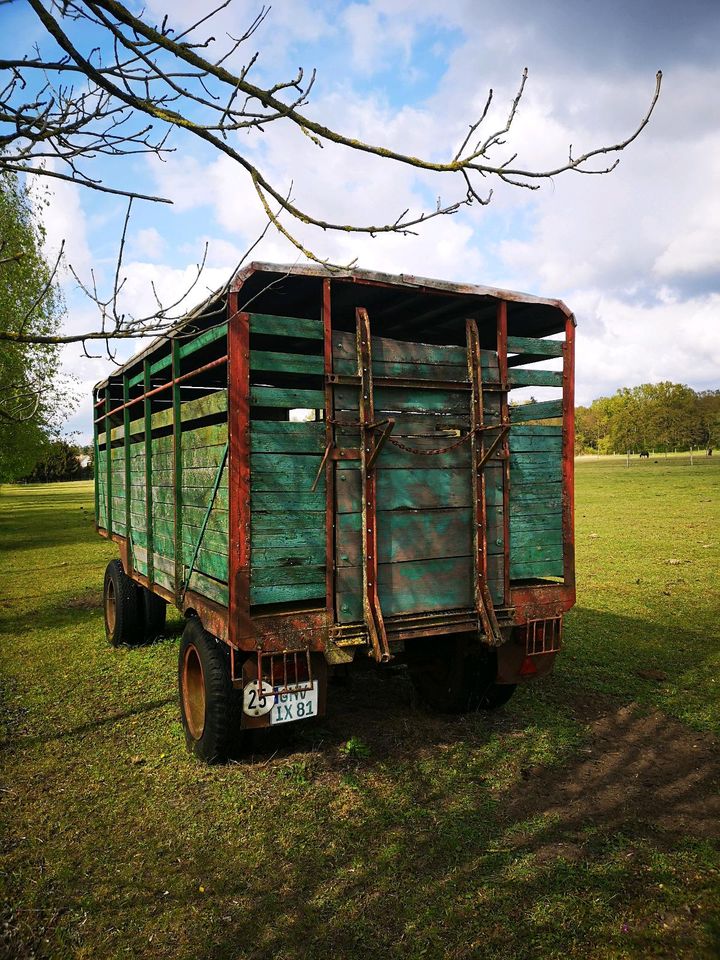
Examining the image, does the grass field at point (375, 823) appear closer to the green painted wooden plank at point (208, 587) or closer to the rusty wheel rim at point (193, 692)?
the rusty wheel rim at point (193, 692)

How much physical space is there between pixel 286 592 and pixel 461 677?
187 centimetres

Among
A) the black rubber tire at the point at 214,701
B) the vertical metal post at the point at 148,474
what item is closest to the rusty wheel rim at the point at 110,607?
the vertical metal post at the point at 148,474

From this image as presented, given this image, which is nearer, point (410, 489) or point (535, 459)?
point (410, 489)

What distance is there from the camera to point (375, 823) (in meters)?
3.62

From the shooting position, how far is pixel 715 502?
72.2 feet

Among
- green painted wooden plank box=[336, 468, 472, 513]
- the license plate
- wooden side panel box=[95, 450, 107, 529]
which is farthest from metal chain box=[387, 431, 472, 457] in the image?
wooden side panel box=[95, 450, 107, 529]

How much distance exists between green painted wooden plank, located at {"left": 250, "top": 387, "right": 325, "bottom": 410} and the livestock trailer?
0.04ft

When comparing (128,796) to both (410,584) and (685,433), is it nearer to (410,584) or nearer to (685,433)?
(410,584)

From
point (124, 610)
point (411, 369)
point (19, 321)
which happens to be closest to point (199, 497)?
point (411, 369)

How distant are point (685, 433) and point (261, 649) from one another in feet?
216

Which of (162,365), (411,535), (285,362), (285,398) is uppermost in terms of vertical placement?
(162,365)

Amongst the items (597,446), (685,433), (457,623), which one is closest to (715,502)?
(457,623)

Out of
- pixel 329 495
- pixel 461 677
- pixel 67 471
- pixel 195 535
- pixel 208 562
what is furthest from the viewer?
pixel 67 471

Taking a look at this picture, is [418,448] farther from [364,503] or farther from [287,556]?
[287,556]
